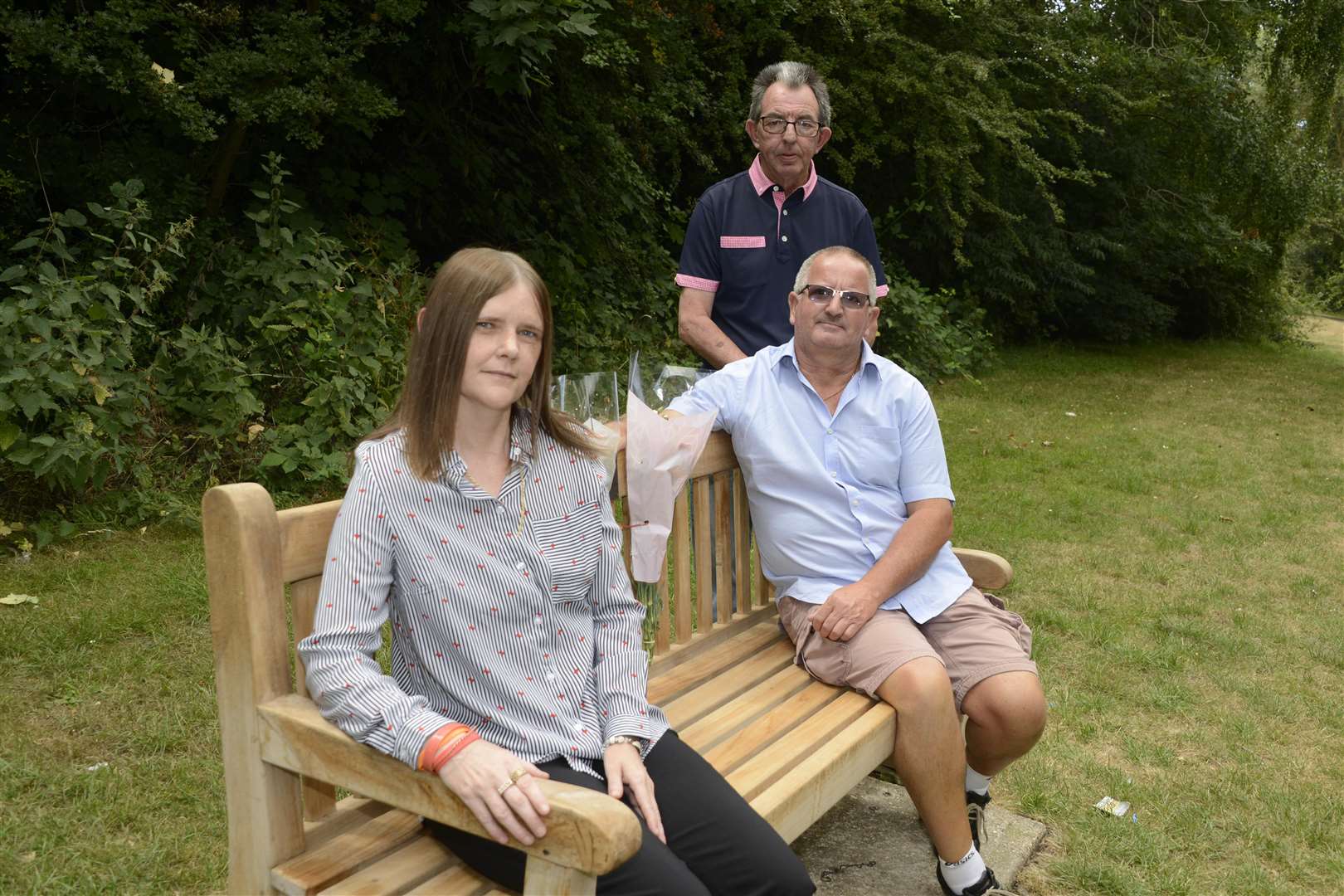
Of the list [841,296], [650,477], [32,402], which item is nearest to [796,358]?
[841,296]

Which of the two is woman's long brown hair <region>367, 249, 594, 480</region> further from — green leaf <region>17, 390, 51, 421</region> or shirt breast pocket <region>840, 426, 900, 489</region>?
green leaf <region>17, 390, 51, 421</region>

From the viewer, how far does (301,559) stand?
2.12 metres

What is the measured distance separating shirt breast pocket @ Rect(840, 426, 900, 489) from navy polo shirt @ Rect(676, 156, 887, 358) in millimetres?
875

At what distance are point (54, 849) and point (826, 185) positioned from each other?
3.03 meters

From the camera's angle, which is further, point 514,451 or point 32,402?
point 32,402

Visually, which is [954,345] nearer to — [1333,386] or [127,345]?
[1333,386]

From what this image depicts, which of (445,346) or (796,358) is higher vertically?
(445,346)

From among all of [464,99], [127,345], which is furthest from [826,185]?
[464,99]

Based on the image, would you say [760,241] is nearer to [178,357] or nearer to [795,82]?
[795,82]

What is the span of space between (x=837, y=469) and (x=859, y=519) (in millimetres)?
Result: 148

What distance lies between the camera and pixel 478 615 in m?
2.10

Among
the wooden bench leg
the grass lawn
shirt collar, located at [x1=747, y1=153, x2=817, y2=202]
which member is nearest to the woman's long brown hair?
the wooden bench leg

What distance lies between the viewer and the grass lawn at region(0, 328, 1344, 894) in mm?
3254

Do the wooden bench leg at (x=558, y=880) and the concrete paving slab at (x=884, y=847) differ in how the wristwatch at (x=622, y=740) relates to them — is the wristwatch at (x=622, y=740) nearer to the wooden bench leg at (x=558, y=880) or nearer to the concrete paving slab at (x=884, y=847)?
the wooden bench leg at (x=558, y=880)
